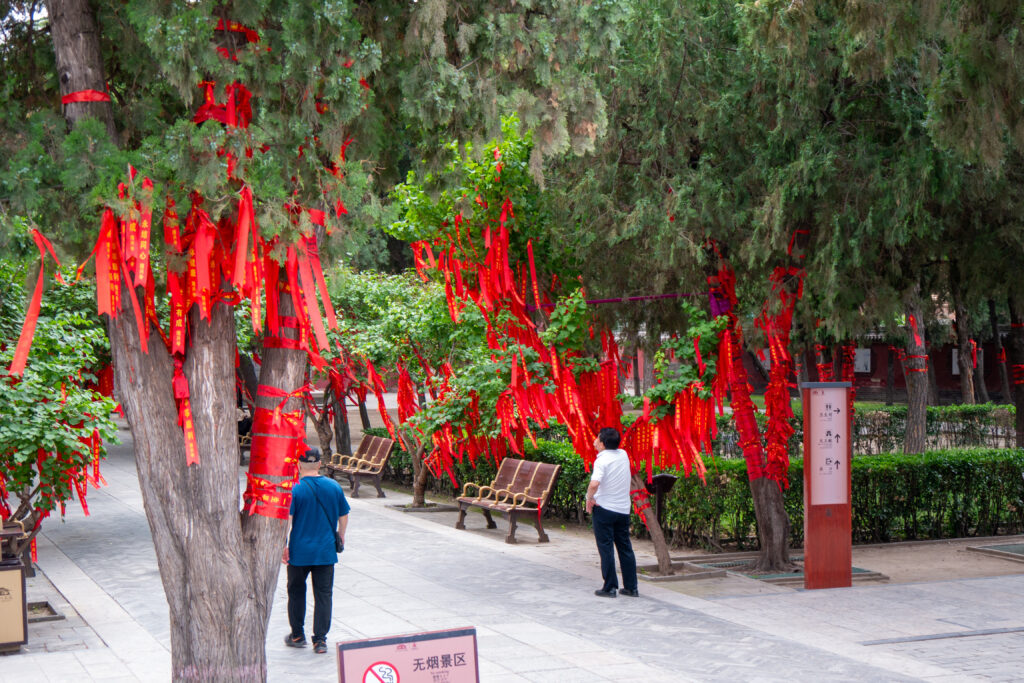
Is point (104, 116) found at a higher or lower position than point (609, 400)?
higher

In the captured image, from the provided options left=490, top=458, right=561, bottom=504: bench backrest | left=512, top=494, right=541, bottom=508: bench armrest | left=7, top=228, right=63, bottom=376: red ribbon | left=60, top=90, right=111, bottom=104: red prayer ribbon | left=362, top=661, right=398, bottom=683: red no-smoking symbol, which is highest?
left=60, top=90, right=111, bottom=104: red prayer ribbon

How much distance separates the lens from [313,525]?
842cm

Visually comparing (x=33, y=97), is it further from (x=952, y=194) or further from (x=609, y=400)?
(x=952, y=194)

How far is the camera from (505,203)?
41.1 feet

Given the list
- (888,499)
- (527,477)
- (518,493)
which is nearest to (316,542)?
(518,493)

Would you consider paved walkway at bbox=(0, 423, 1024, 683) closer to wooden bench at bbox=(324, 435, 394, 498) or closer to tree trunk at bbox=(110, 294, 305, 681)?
tree trunk at bbox=(110, 294, 305, 681)

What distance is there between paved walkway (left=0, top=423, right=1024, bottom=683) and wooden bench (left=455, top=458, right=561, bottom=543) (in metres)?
0.74

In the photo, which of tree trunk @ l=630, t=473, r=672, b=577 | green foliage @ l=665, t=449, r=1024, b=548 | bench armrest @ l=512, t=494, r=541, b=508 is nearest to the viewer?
tree trunk @ l=630, t=473, r=672, b=577

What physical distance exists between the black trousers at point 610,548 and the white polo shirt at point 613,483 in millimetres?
73

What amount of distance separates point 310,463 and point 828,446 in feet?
18.2

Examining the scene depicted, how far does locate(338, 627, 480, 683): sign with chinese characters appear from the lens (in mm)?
4652

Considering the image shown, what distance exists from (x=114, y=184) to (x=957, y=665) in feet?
22.2

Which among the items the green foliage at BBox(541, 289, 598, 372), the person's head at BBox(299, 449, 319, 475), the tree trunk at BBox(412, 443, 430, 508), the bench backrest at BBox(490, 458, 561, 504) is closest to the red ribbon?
the person's head at BBox(299, 449, 319, 475)

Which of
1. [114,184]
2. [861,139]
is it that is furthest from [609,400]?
[114,184]
